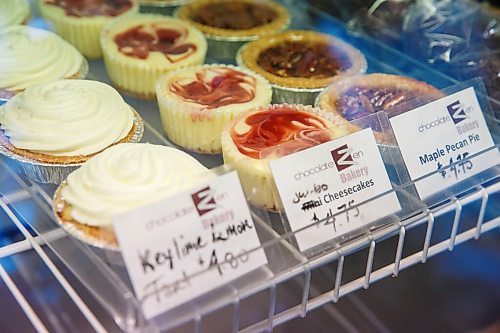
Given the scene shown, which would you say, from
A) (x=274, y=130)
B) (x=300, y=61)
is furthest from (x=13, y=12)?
(x=274, y=130)

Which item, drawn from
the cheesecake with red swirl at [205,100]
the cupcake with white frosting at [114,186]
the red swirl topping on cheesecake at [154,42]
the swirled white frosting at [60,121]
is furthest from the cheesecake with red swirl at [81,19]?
the cupcake with white frosting at [114,186]

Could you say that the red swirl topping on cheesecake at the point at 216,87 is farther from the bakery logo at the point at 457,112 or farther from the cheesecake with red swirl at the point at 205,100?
the bakery logo at the point at 457,112

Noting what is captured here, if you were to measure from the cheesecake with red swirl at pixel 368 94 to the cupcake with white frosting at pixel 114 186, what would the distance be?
22.6 inches

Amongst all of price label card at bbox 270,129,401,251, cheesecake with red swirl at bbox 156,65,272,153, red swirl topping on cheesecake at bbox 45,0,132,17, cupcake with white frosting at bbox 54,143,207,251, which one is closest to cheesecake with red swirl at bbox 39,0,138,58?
red swirl topping on cheesecake at bbox 45,0,132,17

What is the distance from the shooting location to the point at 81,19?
230cm

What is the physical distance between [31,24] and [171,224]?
1408 millimetres

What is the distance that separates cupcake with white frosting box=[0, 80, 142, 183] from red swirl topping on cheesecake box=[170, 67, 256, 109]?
272mm

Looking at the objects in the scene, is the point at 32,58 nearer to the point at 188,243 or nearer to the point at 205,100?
the point at 205,100

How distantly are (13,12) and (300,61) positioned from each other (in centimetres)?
91

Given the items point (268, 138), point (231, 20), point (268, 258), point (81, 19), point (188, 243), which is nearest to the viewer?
point (188, 243)

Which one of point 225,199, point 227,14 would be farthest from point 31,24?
point 225,199

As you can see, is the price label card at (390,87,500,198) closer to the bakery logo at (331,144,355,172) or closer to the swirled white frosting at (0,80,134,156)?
the bakery logo at (331,144,355,172)

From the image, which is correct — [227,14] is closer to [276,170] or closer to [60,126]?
[60,126]

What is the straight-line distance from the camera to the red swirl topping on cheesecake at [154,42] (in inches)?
85.0
